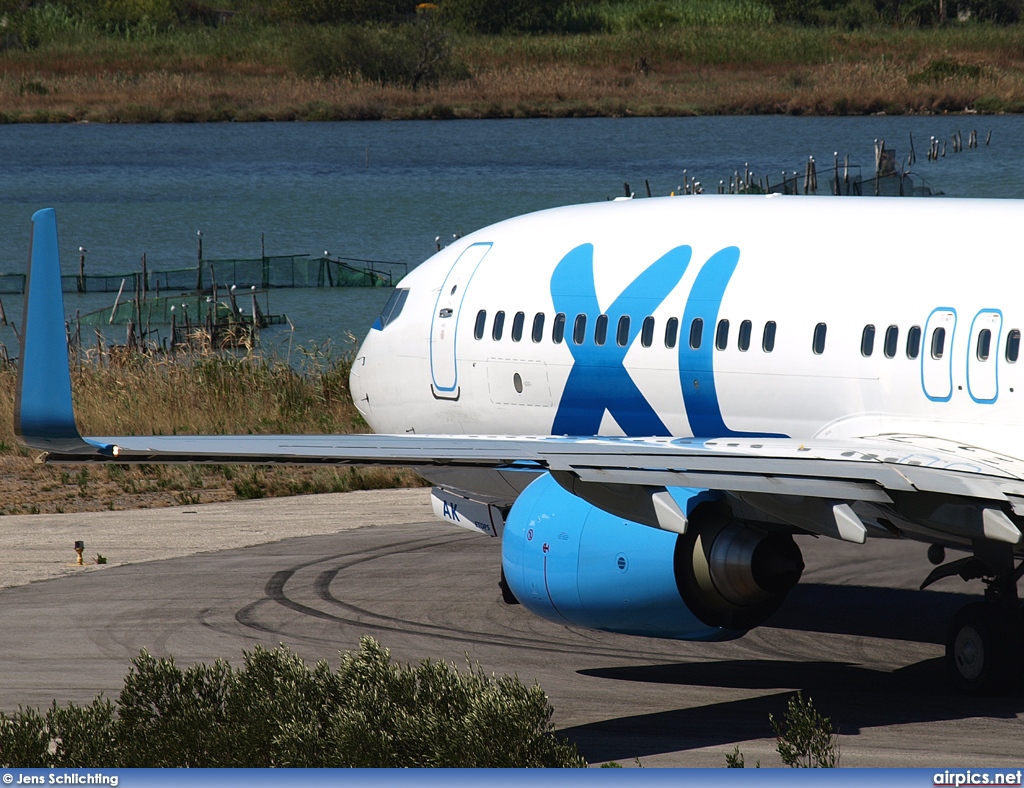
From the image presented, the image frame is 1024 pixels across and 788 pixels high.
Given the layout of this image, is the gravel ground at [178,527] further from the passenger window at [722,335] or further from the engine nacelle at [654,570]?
the passenger window at [722,335]

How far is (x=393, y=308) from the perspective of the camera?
862 inches

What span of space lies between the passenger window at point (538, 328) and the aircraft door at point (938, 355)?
502cm

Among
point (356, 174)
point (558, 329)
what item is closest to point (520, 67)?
point (356, 174)

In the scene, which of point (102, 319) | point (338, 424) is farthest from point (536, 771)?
point (102, 319)

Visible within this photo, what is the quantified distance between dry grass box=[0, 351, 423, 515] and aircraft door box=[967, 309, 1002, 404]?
1474 centimetres

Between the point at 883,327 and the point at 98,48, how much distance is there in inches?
4604

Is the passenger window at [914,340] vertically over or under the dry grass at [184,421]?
over

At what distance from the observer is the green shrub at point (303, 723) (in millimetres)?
12156

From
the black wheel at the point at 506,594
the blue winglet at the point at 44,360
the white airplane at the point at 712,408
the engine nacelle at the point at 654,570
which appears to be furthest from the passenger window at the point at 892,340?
the blue winglet at the point at 44,360

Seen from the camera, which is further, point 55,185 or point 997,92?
point 997,92

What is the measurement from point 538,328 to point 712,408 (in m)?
2.76

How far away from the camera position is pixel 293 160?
10331cm

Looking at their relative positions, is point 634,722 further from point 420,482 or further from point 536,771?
point 420,482

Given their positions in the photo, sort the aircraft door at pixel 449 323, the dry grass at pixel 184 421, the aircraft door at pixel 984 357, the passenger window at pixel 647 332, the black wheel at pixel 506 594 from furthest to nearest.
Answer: the dry grass at pixel 184 421 < the aircraft door at pixel 449 323 < the black wheel at pixel 506 594 < the passenger window at pixel 647 332 < the aircraft door at pixel 984 357
